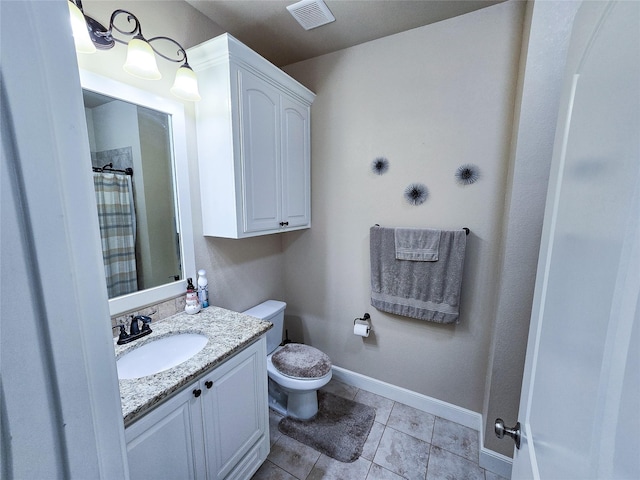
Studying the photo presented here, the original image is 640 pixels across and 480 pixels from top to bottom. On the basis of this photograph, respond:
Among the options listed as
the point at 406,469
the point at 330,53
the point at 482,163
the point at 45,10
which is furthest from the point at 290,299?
the point at 45,10

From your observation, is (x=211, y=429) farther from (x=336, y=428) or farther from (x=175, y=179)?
(x=175, y=179)

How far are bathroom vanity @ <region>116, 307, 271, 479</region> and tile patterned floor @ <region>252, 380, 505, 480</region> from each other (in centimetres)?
20

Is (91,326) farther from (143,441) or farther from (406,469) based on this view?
(406,469)

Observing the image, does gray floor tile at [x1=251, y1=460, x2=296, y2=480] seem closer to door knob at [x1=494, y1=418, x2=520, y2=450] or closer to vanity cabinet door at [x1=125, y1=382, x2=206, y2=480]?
vanity cabinet door at [x1=125, y1=382, x2=206, y2=480]

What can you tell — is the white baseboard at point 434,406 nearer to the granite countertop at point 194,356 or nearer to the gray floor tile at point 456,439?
the gray floor tile at point 456,439

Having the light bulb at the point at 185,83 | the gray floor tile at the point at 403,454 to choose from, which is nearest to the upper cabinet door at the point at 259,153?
the light bulb at the point at 185,83

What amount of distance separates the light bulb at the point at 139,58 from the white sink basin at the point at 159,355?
1226 millimetres

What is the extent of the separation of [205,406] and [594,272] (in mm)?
1312

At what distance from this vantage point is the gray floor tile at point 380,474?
1.44 m

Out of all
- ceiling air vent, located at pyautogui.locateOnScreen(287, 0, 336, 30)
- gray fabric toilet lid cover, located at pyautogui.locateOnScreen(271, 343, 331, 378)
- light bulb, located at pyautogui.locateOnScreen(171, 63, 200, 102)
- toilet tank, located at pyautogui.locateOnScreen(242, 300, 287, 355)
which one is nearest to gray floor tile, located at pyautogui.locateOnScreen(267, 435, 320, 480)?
gray fabric toilet lid cover, located at pyautogui.locateOnScreen(271, 343, 331, 378)

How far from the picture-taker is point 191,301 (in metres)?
1.50

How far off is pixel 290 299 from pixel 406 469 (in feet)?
4.66

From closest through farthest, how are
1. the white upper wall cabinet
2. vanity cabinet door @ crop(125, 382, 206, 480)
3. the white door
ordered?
1. the white door
2. vanity cabinet door @ crop(125, 382, 206, 480)
3. the white upper wall cabinet

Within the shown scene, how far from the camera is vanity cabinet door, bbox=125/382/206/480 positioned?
0.86 metres
